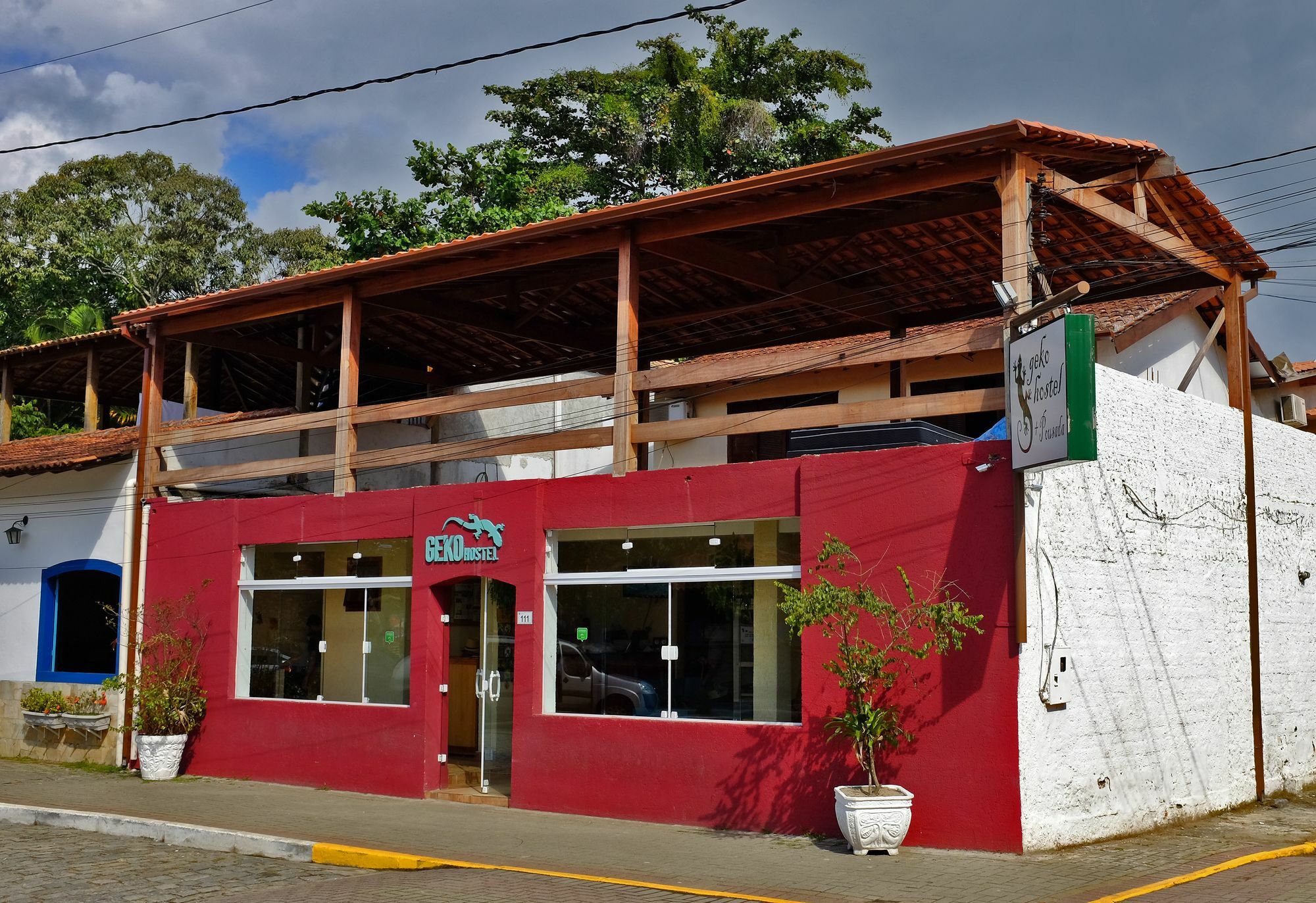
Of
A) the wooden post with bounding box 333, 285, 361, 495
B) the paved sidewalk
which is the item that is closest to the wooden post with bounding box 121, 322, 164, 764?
the paved sidewalk

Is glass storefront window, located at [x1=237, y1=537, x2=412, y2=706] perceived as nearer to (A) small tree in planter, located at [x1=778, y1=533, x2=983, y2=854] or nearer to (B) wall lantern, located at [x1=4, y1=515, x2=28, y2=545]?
(B) wall lantern, located at [x1=4, y1=515, x2=28, y2=545]

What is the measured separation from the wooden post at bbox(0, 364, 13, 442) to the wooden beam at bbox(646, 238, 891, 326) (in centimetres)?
1285

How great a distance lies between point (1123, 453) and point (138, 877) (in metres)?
8.46

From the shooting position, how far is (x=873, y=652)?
9.79 metres

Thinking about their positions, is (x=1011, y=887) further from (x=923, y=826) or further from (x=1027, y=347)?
(x=1027, y=347)

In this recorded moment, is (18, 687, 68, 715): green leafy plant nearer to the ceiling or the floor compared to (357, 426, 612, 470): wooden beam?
nearer to the floor

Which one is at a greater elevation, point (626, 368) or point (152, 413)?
point (152, 413)

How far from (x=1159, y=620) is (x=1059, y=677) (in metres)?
2.00

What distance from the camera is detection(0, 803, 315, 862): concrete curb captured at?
10.1 meters

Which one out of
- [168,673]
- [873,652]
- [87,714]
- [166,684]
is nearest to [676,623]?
[873,652]

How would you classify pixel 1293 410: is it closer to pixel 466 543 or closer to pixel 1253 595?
pixel 1253 595

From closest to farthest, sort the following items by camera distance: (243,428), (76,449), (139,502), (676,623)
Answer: (676,623) → (243,428) → (139,502) → (76,449)

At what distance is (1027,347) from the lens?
30.9 feet

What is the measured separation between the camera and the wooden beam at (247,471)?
14.4 meters
